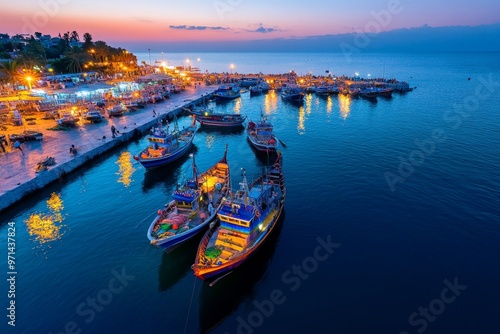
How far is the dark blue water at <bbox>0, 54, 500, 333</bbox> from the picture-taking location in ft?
63.6

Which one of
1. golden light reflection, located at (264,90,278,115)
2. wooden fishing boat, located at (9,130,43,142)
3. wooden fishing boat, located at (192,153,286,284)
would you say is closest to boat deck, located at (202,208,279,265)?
wooden fishing boat, located at (192,153,286,284)

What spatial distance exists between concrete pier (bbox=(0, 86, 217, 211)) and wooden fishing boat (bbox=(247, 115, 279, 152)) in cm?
2487

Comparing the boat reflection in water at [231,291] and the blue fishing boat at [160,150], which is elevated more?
the blue fishing boat at [160,150]

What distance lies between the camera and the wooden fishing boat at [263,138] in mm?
48750

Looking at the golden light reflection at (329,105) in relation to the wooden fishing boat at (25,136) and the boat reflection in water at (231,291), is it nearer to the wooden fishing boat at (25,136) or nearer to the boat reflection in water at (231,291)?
the boat reflection in water at (231,291)

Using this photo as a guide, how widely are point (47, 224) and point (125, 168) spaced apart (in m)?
15.8

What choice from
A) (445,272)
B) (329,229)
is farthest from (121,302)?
(445,272)

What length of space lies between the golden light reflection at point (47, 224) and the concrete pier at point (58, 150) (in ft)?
13.3

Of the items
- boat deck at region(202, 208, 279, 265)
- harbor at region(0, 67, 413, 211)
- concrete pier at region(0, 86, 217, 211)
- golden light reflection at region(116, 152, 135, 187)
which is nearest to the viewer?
boat deck at region(202, 208, 279, 265)

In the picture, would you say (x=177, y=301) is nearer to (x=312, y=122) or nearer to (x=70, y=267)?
Answer: (x=70, y=267)

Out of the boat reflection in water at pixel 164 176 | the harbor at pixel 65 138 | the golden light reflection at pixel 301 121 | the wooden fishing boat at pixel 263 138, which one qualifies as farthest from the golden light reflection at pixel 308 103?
the boat reflection in water at pixel 164 176

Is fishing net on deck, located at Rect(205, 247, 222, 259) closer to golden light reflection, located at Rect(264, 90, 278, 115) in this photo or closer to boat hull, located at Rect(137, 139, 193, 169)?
boat hull, located at Rect(137, 139, 193, 169)

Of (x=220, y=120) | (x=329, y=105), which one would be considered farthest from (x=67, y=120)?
(x=329, y=105)

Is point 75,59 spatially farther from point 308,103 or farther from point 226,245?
point 226,245
